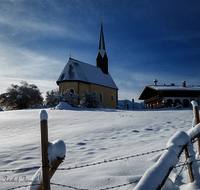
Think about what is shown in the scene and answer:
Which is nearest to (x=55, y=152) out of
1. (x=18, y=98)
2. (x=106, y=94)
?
(x=18, y=98)

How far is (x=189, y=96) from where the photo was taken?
28094 mm

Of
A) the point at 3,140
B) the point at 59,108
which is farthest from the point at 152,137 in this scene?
the point at 59,108

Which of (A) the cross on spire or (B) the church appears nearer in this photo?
(B) the church

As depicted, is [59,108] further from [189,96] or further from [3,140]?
[189,96]

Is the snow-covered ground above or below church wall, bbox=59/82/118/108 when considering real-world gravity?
below

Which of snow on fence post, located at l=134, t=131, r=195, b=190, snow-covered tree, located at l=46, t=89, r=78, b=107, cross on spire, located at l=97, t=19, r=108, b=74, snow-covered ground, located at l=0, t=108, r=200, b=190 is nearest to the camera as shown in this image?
snow on fence post, located at l=134, t=131, r=195, b=190

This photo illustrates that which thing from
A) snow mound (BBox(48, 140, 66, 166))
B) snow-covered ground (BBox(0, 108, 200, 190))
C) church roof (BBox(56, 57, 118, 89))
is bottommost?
snow-covered ground (BBox(0, 108, 200, 190))

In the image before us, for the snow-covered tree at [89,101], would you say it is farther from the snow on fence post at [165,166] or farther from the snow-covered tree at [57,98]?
the snow on fence post at [165,166]

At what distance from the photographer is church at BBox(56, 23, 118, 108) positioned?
86.4 feet

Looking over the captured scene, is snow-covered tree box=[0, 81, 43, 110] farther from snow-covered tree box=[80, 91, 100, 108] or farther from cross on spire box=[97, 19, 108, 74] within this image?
cross on spire box=[97, 19, 108, 74]

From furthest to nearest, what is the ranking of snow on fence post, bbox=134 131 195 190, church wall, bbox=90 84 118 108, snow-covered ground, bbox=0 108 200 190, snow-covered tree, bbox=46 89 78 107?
church wall, bbox=90 84 118 108
snow-covered tree, bbox=46 89 78 107
snow-covered ground, bbox=0 108 200 190
snow on fence post, bbox=134 131 195 190

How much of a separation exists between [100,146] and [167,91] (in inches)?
963

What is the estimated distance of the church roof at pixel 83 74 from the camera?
87.5ft

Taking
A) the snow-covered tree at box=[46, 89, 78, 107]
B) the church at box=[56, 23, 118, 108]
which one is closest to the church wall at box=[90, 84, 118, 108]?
the church at box=[56, 23, 118, 108]
